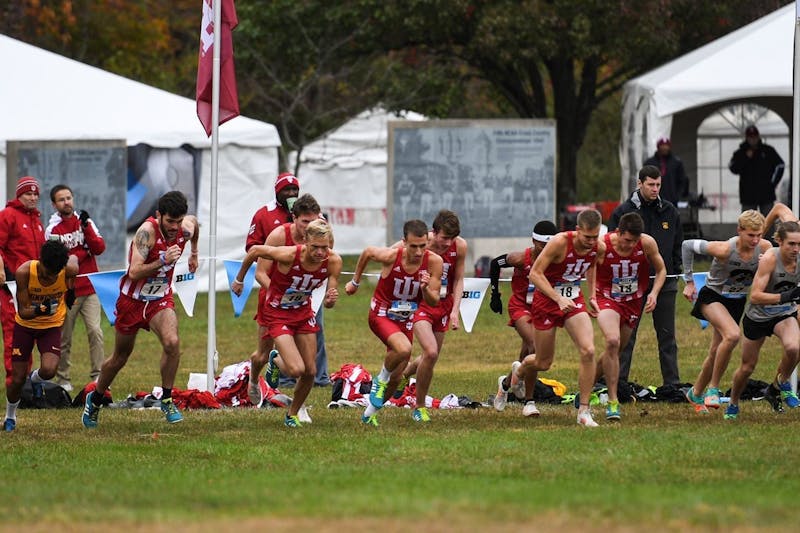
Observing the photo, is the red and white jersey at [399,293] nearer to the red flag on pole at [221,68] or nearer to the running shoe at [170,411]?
the running shoe at [170,411]

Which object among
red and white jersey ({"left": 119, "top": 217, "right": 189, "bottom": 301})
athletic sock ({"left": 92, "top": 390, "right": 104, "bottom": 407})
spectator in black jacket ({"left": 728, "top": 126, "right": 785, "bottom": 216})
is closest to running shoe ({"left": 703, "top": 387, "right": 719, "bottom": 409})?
red and white jersey ({"left": 119, "top": 217, "right": 189, "bottom": 301})

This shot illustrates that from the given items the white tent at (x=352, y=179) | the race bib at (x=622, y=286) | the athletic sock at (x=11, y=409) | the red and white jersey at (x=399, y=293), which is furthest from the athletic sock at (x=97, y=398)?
the white tent at (x=352, y=179)

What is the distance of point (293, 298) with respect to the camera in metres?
13.4

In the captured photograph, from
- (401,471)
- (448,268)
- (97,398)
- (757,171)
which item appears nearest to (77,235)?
(97,398)

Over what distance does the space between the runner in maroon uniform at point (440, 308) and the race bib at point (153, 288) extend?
7.22ft

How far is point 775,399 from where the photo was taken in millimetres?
14508

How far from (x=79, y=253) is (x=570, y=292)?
5.81m

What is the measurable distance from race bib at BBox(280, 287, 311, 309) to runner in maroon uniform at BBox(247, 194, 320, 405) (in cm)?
24

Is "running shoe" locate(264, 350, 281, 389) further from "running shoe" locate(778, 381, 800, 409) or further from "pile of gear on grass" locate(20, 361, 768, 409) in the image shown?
"running shoe" locate(778, 381, 800, 409)

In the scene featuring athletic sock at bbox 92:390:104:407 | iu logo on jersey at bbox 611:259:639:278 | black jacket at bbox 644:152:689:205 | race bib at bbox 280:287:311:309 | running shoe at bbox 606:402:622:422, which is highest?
black jacket at bbox 644:152:689:205

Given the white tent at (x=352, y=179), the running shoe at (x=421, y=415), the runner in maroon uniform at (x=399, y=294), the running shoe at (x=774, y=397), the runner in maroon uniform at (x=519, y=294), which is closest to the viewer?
the runner in maroon uniform at (x=399, y=294)

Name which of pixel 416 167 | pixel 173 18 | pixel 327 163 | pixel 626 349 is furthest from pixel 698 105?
pixel 173 18

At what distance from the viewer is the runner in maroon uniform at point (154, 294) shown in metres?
13.4

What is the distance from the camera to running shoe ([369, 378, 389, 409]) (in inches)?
532
